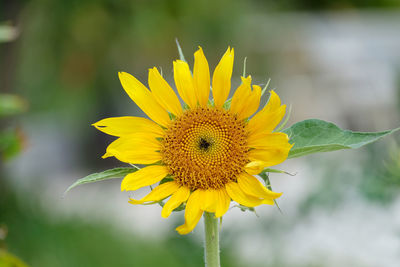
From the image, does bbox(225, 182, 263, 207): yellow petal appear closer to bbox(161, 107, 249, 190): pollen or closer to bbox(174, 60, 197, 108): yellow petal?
bbox(161, 107, 249, 190): pollen

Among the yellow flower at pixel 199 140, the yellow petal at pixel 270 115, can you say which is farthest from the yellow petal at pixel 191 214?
the yellow petal at pixel 270 115

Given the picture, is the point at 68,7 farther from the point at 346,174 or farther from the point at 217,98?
the point at 217,98

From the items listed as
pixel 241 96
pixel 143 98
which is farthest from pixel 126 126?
pixel 241 96

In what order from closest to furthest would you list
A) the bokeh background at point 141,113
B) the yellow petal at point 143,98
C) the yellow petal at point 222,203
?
the yellow petal at point 222,203, the yellow petal at point 143,98, the bokeh background at point 141,113

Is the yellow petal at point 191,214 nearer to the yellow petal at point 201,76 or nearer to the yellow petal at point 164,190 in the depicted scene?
the yellow petal at point 164,190

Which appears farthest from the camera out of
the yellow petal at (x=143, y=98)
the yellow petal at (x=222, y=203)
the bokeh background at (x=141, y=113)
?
the bokeh background at (x=141, y=113)

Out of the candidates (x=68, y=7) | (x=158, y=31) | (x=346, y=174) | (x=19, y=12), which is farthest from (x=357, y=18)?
(x=346, y=174)

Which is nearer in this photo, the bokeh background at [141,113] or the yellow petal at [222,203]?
the yellow petal at [222,203]
